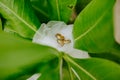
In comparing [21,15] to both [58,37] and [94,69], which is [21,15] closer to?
[58,37]

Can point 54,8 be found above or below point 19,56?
above

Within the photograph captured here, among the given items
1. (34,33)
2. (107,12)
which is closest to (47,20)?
(34,33)

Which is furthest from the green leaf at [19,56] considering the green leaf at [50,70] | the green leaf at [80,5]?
the green leaf at [80,5]

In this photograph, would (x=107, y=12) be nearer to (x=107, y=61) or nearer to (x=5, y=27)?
(x=107, y=61)

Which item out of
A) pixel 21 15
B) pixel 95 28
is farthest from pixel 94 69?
pixel 21 15

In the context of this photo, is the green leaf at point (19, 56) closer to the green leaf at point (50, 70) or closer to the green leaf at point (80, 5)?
the green leaf at point (50, 70)

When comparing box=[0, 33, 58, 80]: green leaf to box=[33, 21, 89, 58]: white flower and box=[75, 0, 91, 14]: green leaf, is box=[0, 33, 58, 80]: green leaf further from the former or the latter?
box=[75, 0, 91, 14]: green leaf

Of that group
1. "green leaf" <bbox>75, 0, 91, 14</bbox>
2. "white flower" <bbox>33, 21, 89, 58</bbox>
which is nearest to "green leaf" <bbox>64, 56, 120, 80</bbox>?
"white flower" <bbox>33, 21, 89, 58</bbox>

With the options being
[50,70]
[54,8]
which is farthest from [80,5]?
[50,70]
